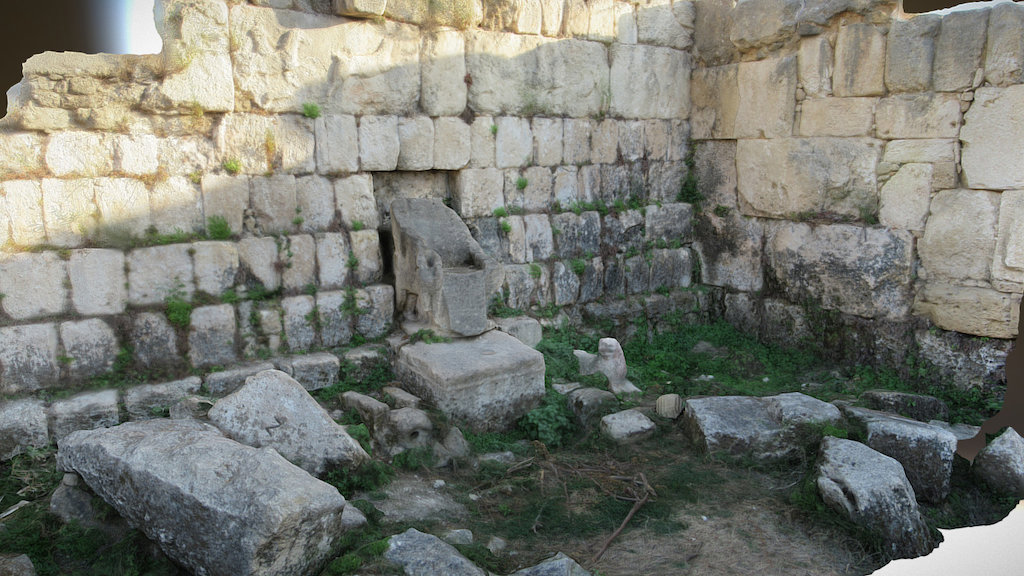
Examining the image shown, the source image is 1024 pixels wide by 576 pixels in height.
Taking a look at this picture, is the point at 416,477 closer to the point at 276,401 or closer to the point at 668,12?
the point at 276,401

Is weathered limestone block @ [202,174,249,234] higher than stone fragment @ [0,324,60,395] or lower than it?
higher

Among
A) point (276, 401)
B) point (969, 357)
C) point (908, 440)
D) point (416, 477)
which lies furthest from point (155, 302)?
point (969, 357)

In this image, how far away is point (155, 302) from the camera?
6023mm

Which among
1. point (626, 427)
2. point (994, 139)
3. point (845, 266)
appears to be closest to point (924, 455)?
point (626, 427)

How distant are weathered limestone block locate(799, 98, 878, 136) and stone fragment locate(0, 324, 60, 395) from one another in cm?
730

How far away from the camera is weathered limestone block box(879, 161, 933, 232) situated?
7102 mm

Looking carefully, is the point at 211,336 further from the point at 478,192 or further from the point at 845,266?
the point at 845,266

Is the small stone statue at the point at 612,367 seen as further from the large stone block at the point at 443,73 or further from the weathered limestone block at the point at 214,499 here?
the weathered limestone block at the point at 214,499

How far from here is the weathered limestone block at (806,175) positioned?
755 centimetres

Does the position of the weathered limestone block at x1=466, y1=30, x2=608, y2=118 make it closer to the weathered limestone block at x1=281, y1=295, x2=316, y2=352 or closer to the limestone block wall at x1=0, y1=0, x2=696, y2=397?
the limestone block wall at x1=0, y1=0, x2=696, y2=397

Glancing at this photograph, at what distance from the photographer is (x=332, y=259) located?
686 cm

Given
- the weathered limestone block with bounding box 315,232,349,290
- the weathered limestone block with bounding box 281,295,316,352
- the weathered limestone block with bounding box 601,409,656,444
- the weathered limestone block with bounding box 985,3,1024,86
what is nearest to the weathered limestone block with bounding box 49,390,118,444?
the weathered limestone block with bounding box 281,295,316,352

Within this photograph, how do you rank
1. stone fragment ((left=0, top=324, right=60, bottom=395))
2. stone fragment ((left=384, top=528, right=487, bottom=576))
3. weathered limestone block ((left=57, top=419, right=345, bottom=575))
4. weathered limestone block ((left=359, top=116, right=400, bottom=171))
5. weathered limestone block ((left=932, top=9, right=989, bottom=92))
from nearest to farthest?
1. weathered limestone block ((left=57, top=419, right=345, bottom=575))
2. stone fragment ((left=384, top=528, right=487, bottom=576))
3. stone fragment ((left=0, top=324, right=60, bottom=395))
4. weathered limestone block ((left=932, top=9, right=989, bottom=92))
5. weathered limestone block ((left=359, top=116, right=400, bottom=171))

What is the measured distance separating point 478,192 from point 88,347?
380cm
